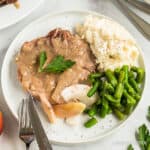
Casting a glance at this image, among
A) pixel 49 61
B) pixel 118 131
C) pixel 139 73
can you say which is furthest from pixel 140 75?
pixel 49 61

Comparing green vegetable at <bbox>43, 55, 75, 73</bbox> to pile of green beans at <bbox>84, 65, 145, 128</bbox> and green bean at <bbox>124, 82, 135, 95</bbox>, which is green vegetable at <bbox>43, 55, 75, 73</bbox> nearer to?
pile of green beans at <bbox>84, 65, 145, 128</bbox>

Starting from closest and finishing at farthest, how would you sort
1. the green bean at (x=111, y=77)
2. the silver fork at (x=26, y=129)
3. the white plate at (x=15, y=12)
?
the silver fork at (x=26, y=129) < the green bean at (x=111, y=77) < the white plate at (x=15, y=12)

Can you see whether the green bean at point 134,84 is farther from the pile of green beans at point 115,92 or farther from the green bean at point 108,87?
the green bean at point 108,87

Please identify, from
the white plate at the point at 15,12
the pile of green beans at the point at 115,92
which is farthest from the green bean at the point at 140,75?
the white plate at the point at 15,12

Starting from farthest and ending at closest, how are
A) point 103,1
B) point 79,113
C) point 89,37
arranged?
point 103,1 → point 89,37 → point 79,113

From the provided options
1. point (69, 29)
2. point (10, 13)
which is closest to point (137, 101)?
point (69, 29)

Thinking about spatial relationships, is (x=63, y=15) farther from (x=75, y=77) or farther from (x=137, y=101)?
(x=137, y=101)

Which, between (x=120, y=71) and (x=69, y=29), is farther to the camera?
(x=69, y=29)

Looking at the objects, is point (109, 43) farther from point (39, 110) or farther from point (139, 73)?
point (39, 110)
